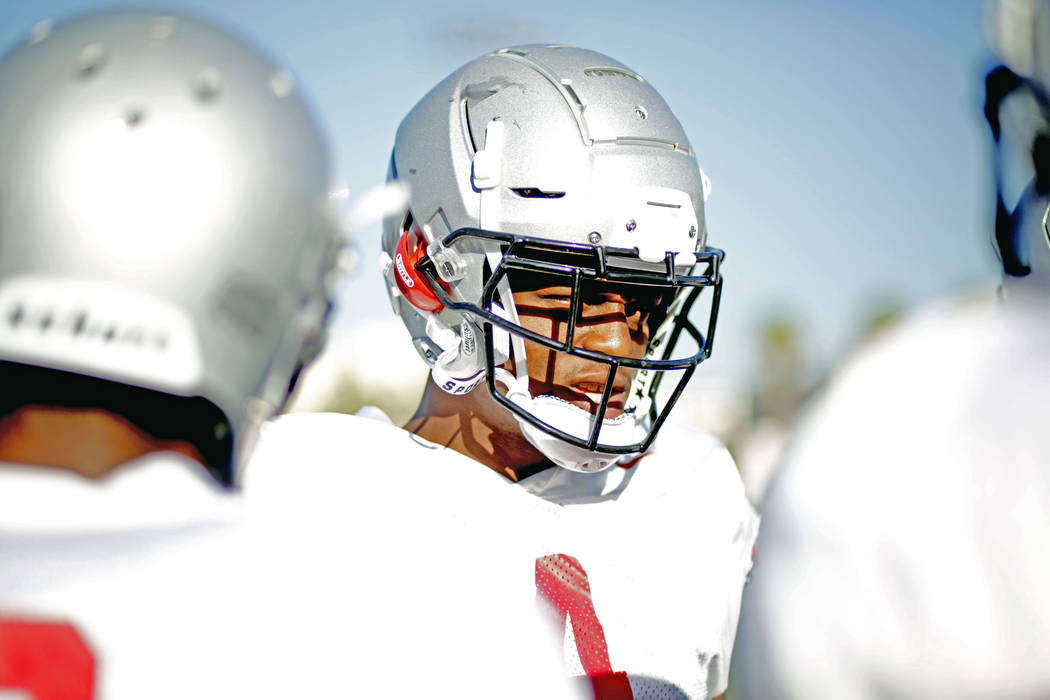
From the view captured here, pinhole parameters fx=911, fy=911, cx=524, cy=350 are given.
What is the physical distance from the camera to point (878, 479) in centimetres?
87

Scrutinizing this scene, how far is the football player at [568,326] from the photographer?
181cm

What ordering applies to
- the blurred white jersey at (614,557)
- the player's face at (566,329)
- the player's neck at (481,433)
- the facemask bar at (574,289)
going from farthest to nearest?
the player's neck at (481,433)
the player's face at (566,329)
the facemask bar at (574,289)
the blurred white jersey at (614,557)

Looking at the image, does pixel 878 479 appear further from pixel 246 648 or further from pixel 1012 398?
pixel 246 648

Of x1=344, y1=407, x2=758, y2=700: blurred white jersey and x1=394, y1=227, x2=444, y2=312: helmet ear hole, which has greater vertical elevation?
x1=394, y1=227, x2=444, y2=312: helmet ear hole

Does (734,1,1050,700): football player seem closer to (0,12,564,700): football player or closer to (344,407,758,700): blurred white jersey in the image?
(0,12,564,700): football player

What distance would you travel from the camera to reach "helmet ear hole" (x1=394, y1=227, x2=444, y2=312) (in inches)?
81.6

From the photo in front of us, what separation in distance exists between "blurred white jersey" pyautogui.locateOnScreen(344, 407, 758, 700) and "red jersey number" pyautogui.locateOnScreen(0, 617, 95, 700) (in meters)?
0.72

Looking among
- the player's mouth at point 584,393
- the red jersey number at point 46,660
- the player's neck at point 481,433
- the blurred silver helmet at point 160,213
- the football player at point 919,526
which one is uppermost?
the blurred silver helmet at point 160,213

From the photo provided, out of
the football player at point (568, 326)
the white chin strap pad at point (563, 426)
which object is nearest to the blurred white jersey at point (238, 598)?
the football player at point (568, 326)

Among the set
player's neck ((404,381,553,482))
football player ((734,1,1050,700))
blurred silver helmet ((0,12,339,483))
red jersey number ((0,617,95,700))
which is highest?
blurred silver helmet ((0,12,339,483))

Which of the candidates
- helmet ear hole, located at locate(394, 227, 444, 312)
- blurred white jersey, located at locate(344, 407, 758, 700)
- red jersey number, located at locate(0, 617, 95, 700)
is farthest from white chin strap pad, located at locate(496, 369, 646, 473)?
red jersey number, located at locate(0, 617, 95, 700)

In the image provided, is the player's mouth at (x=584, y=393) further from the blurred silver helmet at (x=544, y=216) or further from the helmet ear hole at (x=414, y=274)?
the helmet ear hole at (x=414, y=274)

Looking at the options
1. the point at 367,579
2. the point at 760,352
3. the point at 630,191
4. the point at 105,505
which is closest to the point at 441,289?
the point at 630,191

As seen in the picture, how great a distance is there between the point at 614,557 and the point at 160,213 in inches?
44.4
